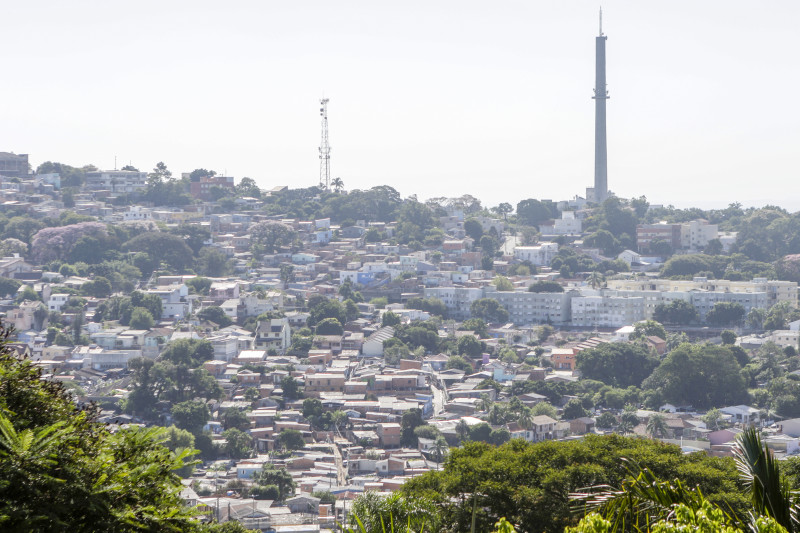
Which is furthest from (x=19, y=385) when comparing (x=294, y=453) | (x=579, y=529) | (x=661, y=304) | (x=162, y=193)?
(x=162, y=193)

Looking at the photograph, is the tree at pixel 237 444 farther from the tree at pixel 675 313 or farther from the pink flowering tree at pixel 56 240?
the pink flowering tree at pixel 56 240

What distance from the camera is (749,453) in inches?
164

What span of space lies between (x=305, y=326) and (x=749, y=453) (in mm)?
32234

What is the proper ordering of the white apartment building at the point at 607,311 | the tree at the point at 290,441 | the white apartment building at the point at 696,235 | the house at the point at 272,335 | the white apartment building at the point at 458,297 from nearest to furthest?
the tree at the point at 290,441 < the house at the point at 272,335 < the white apartment building at the point at 607,311 < the white apartment building at the point at 458,297 < the white apartment building at the point at 696,235

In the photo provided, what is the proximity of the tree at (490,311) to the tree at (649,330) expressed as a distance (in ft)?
17.2

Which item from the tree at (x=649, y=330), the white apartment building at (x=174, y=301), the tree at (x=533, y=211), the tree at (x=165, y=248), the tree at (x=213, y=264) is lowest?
the tree at (x=649, y=330)

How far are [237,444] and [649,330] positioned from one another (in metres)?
16.0

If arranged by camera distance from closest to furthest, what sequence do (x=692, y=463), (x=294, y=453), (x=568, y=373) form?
(x=692, y=463) < (x=294, y=453) < (x=568, y=373)

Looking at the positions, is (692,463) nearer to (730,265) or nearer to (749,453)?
(749,453)

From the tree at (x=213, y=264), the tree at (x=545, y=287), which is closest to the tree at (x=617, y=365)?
the tree at (x=545, y=287)

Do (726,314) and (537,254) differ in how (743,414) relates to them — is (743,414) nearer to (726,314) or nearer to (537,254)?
(726,314)

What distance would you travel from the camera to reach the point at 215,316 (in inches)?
1419

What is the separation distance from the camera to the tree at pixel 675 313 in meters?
37.6

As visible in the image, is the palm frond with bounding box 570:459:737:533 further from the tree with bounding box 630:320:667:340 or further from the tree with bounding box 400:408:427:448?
the tree with bounding box 630:320:667:340
